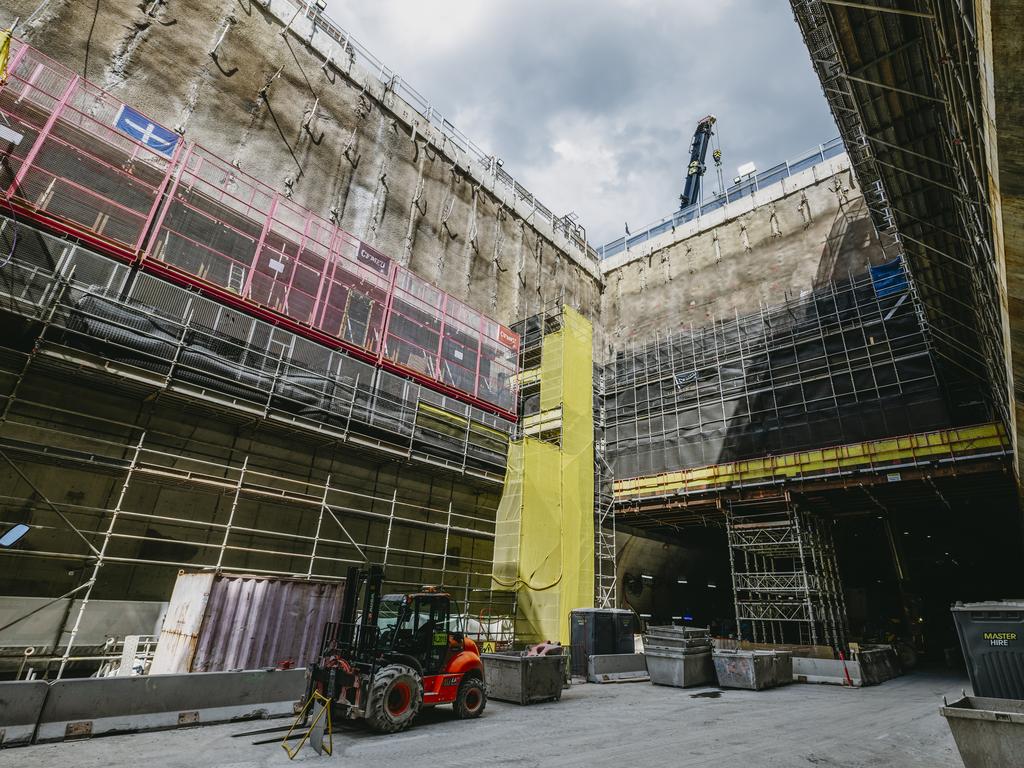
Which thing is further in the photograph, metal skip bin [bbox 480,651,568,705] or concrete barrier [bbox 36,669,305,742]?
metal skip bin [bbox 480,651,568,705]

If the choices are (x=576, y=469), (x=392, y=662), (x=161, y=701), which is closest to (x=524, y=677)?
(x=392, y=662)

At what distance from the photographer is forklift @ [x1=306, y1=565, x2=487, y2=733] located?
7234 millimetres

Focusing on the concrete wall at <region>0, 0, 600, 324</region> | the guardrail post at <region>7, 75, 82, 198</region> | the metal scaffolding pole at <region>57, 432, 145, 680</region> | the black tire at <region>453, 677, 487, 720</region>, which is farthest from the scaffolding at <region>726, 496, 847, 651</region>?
the guardrail post at <region>7, 75, 82, 198</region>

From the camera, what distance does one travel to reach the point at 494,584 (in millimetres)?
17281

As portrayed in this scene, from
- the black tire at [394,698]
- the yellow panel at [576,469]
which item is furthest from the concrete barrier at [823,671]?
the black tire at [394,698]

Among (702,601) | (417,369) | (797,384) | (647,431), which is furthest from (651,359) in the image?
(417,369)

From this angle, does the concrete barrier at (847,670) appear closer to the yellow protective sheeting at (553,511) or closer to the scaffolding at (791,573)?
the scaffolding at (791,573)

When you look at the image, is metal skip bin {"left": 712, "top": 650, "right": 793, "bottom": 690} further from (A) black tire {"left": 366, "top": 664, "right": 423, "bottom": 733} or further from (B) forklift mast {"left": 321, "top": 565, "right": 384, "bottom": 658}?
(B) forklift mast {"left": 321, "top": 565, "right": 384, "bottom": 658}

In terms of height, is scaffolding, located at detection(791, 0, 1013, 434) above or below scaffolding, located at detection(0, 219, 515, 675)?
above

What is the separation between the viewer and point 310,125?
19.7 m

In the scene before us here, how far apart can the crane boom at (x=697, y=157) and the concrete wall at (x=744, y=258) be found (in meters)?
20.7

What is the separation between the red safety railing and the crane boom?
37980 mm

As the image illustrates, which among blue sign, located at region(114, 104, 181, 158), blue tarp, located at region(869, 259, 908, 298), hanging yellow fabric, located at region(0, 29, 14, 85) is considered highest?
blue tarp, located at region(869, 259, 908, 298)

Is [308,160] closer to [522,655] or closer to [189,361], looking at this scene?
[189,361]
